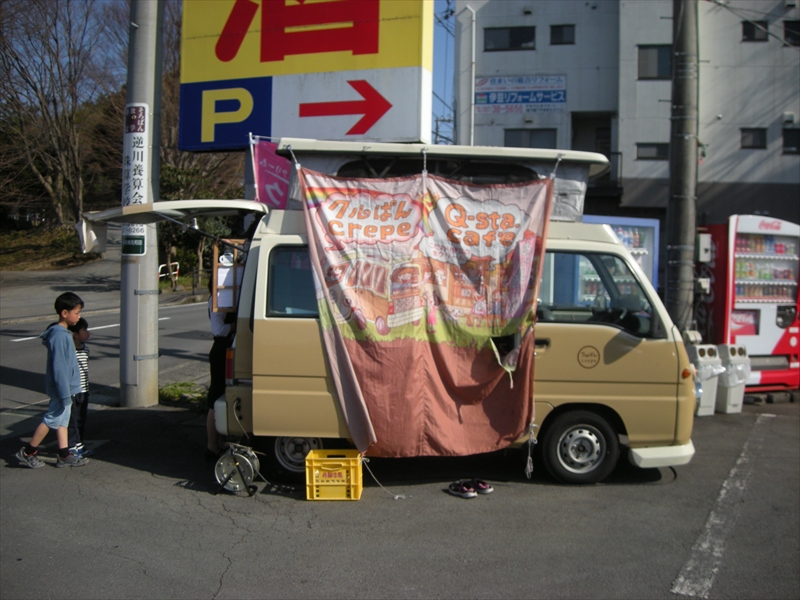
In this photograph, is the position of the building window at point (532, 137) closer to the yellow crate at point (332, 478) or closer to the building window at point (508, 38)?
the building window at point (508, 38)

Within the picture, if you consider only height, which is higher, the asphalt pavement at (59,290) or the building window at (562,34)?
the building window at (562,34)

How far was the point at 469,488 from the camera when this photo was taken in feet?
18.7

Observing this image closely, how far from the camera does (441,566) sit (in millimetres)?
4398

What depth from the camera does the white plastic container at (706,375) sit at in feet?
28.9

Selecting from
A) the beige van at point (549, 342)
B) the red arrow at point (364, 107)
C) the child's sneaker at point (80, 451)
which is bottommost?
the child's sneaker at point (80, 451)

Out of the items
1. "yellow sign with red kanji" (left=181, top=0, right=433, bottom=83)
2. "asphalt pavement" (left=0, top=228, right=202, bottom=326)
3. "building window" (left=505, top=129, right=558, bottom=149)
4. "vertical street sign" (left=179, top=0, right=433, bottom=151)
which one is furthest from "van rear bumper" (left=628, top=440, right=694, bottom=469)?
"building window" (left=505, top=129, right=558, bottom=149)

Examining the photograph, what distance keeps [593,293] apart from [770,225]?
221 inches

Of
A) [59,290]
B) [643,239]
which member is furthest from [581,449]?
[59,290]

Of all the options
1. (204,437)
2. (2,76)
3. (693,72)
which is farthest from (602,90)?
(204,437)

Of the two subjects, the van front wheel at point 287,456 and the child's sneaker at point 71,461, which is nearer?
the van front wheel at point 287,456

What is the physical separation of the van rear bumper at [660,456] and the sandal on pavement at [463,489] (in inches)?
53.7

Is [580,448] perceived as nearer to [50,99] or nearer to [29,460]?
[29,460]

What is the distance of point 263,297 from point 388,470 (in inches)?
79.1

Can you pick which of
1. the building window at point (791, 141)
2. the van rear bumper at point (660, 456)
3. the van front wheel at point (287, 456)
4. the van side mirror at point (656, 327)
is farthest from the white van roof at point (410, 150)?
the building window at point (791, 141)
